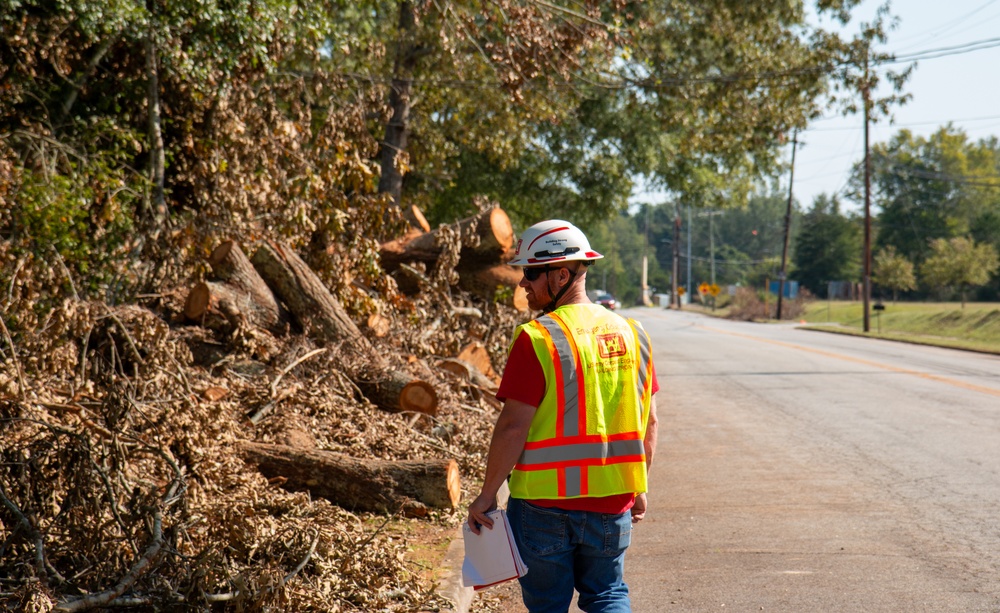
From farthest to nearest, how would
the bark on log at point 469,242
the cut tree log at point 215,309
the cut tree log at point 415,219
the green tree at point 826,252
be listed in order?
the green tree at point 826,252
the cut tree log at point 415,219
the bark on log at point 469,242
the cut tree log at point 215,309

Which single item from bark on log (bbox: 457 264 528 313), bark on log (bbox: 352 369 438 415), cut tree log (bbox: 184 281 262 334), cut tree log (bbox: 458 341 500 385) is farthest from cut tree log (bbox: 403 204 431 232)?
bark on log (bbox: 352 369 438 415)

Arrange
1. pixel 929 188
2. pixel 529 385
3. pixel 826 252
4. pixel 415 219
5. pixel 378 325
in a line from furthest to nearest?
pixel 929 188 → pixel 826 252 → pixel 415 219 → pixel 378 325 → pixel 529 385

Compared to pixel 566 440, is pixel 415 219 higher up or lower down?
higher up

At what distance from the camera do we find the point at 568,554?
3.12 metres

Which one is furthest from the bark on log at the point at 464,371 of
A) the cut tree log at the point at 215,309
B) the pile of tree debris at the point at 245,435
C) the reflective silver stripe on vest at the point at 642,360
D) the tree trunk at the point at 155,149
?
the reflective silver stripe on vest at the point at 642,360

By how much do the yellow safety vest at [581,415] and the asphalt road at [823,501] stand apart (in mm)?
1803

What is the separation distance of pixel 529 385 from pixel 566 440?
0.72 feet

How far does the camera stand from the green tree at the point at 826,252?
85.6 meters

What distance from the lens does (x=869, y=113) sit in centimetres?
1797

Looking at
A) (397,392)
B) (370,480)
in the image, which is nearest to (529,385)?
(370,480)

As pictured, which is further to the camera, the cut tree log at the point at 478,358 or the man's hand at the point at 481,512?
the cut tree log at the point at 478,358

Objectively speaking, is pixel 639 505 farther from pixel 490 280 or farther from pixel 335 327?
pixel 490 280

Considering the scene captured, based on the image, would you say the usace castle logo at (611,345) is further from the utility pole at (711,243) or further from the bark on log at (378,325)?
the utility pole at (711,243)

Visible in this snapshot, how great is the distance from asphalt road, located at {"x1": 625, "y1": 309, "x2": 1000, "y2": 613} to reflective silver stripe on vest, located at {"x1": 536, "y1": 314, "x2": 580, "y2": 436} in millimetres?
1941
